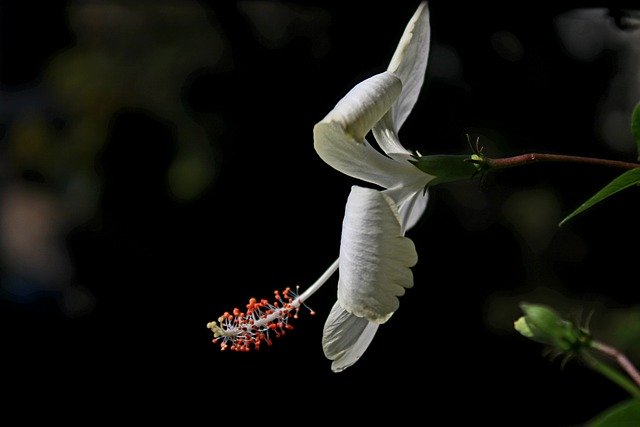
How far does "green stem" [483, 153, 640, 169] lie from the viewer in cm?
67

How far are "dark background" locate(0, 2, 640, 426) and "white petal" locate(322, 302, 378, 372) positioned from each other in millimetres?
1286

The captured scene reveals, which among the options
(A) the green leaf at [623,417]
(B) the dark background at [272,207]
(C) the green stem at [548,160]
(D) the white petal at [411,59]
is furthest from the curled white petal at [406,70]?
(B) the dark background at [272,207]

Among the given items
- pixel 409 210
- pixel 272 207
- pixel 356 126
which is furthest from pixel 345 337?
pixel 272 207

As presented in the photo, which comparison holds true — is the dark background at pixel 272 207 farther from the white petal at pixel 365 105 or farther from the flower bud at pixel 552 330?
the white petal at pixel 365 105

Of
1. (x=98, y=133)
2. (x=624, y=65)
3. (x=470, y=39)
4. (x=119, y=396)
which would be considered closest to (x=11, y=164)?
(x=98, y=133)

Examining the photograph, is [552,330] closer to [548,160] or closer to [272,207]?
[548,160]

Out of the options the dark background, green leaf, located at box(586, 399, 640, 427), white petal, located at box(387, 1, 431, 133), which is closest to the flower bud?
green leaf, located at box(586, 399, 640, 427)

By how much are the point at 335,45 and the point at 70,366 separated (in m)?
1.06

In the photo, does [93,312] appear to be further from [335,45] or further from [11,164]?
[335,45]

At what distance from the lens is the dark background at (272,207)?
2.21 meters

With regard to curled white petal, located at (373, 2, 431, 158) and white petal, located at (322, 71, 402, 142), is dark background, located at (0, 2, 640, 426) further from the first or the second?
white petal, located at (322, 71, 402, 142)

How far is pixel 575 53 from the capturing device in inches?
93.4

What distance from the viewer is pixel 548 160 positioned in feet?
2.31

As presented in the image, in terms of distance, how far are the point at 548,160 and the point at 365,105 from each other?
0.16 metres
